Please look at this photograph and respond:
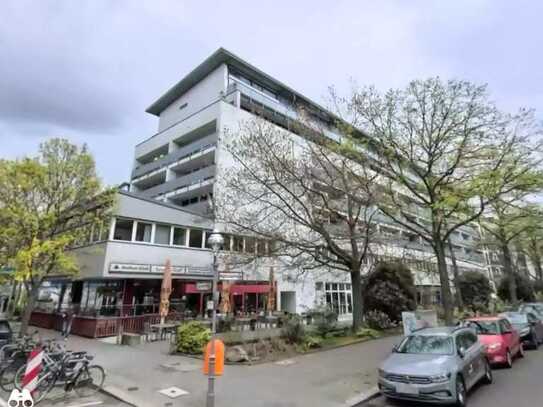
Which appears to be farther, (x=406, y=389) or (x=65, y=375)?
(x=65, y=375)

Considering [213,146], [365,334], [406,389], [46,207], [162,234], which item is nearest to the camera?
[406,389]

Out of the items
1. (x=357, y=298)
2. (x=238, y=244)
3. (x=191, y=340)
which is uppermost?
(x=238, y=244)

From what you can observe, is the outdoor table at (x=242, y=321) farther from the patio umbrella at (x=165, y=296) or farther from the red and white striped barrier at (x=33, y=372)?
the red and white striped barrier at (x=33, y=372)

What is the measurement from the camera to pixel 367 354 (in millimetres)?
13266

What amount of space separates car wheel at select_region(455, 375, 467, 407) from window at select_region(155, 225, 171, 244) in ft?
61.6

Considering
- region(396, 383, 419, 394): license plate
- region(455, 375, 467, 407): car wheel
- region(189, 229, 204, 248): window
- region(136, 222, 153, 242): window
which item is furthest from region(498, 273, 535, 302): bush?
region(396, 383, 419, 394): license plate

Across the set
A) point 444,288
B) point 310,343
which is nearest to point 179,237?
point 310,343

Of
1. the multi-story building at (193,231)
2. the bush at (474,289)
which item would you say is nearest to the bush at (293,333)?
the multi-story building at (193,231)

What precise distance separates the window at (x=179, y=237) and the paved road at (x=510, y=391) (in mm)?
17974

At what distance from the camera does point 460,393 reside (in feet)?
23.2

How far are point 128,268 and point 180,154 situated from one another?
18.0 m

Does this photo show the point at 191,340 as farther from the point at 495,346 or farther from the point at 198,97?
the point at 198,97

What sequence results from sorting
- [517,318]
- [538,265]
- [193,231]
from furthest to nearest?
[538,265]
[193,231]
[517,318]

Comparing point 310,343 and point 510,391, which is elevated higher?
point 310,343
